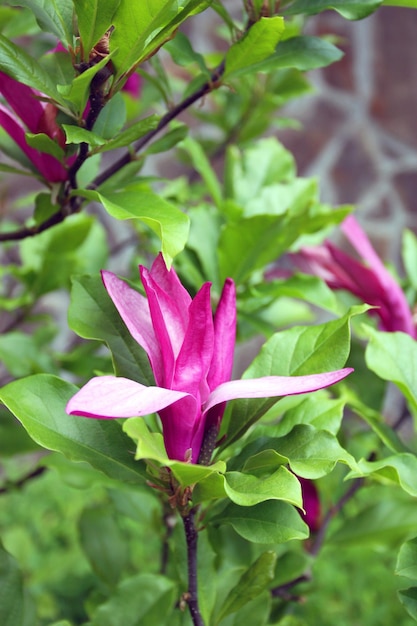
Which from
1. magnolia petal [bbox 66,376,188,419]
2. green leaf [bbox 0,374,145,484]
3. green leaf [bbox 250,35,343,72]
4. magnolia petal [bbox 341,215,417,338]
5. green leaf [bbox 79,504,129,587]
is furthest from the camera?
green leaf [bbox 79,504,129,587]

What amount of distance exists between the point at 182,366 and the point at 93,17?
0.24 meters

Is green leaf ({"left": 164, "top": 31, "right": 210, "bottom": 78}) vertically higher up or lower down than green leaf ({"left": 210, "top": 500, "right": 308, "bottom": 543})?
higher up

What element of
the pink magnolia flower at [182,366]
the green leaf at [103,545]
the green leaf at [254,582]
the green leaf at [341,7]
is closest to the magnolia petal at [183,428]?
the pink magnolia flower at [182,366]

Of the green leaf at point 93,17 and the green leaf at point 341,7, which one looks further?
the green leaf at point 341,7

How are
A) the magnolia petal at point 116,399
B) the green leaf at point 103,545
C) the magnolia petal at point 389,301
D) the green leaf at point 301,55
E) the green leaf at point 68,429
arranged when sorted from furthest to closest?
the green leaf at point 103,545 → the magnolia petal at point 389,301 → the green leaf at point 301,55 → the green leaf at point 68,429 → the magnolia petal at point 116,399

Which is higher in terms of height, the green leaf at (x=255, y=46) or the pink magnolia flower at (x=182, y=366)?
the green leaf at (x=255, y=46)

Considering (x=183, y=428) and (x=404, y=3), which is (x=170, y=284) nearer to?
(x=183, y=428)

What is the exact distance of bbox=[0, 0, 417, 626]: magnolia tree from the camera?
1.47 ft

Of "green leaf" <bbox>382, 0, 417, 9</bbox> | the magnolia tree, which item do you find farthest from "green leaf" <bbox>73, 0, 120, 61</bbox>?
"green leaf" <bbox>382, 0, 417, 9</bbox>

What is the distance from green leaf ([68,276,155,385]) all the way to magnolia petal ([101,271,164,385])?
0.05 m

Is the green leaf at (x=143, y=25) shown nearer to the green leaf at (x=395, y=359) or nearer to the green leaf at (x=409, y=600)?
the green leaf at (x=395, y=359)

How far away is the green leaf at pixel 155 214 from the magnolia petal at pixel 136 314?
5 centimetres

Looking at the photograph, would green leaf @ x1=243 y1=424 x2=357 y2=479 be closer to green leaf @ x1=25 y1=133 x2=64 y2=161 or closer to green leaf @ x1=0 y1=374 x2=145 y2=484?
green leaf @ x1=0 y1=374 x2=145 y2=484

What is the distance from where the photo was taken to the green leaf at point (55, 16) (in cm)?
47
